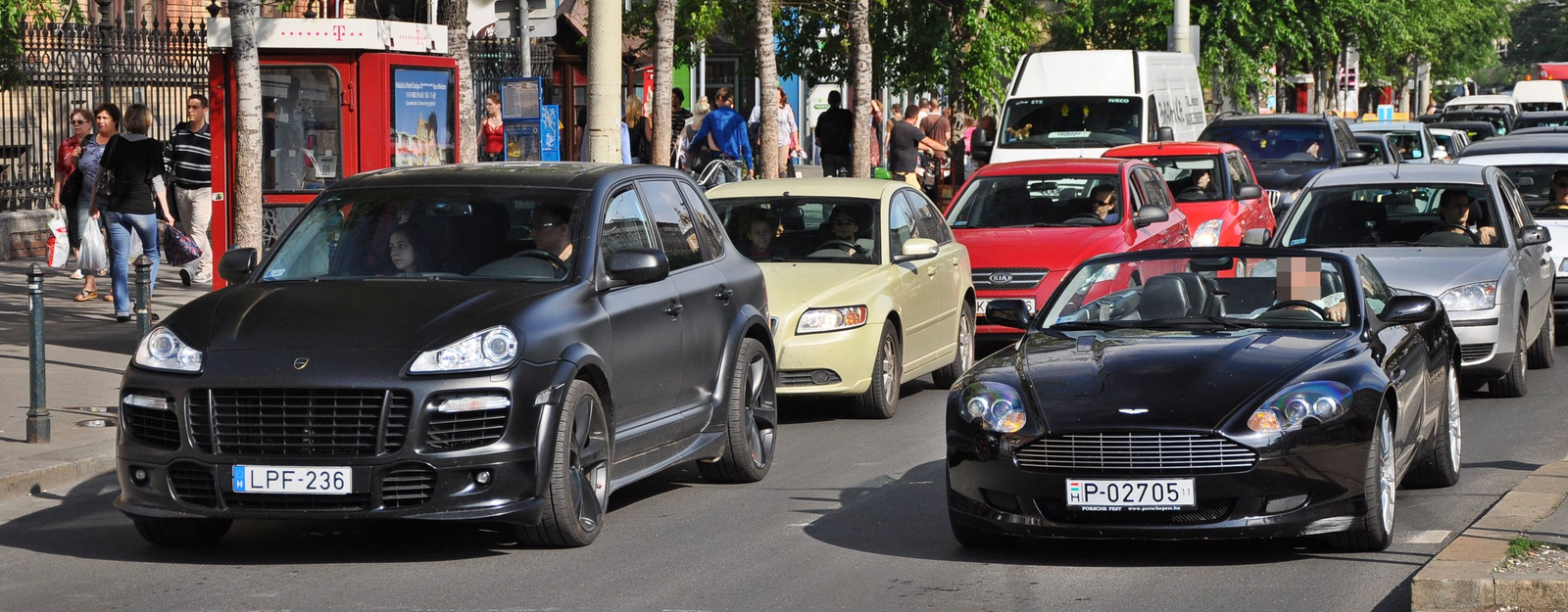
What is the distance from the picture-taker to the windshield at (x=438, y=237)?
8.42 meters

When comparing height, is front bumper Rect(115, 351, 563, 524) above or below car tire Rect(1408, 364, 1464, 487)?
above

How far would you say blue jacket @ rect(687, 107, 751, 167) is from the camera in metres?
25.3

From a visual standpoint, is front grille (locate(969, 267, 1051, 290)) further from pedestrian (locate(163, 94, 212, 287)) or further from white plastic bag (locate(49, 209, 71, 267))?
white plastic bag (locate(49, 209, 71, 267))

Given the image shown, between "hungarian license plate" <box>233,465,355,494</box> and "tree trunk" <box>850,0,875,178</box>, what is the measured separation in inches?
707

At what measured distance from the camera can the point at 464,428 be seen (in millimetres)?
7449

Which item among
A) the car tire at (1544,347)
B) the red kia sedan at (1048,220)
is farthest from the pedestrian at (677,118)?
the car tire at (1544,347)

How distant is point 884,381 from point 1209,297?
3.73 metres

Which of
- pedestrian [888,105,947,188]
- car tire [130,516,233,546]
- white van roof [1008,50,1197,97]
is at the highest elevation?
white van roof [1008,50,1197,97]

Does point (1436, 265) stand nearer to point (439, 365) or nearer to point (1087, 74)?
point (439, 365)

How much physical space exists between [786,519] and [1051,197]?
27.0 feet

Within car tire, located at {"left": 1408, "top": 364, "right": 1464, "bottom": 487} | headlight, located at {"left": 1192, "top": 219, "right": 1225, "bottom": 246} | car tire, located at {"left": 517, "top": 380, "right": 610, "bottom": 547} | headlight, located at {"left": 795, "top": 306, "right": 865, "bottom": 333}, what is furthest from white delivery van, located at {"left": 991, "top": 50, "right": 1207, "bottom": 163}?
car tire, located at {"left": 517, "top": 380, "right": 610, "bottom": 547}

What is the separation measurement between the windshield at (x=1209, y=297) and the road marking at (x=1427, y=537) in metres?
0.90

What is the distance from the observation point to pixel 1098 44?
45.2m

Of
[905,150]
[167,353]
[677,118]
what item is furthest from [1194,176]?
[167,353]
